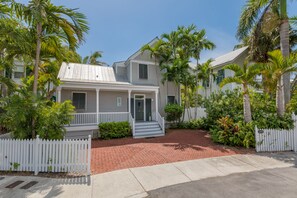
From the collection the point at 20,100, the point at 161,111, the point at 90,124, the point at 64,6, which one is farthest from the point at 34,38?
the point at 161,111

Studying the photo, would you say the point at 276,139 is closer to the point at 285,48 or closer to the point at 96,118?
the point at 285,48

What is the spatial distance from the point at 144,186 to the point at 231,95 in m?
9.58

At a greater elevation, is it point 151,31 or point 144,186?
point 151,31

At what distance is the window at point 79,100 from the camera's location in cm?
1247

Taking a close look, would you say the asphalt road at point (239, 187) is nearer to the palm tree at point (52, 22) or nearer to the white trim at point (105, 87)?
the palm tree at point (52, 22)

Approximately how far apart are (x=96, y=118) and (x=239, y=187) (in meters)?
9.53

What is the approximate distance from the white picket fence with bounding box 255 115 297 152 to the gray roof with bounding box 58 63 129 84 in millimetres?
10359

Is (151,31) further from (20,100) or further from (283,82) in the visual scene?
(20,100)

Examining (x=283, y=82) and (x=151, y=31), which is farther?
(x=151, y=31)

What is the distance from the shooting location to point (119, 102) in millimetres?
13844

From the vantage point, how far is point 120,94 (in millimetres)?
13891

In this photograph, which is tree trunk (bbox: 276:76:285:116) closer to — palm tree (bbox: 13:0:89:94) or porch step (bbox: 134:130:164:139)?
porch step (bbox: 134:130:164:139)

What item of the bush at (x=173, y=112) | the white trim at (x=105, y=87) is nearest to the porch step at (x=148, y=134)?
the bush at (x=173, y=112)

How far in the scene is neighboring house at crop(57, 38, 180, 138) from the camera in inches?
440
